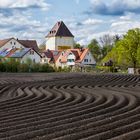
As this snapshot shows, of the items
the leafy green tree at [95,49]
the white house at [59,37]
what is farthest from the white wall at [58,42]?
the leafy green tree at [95,49]

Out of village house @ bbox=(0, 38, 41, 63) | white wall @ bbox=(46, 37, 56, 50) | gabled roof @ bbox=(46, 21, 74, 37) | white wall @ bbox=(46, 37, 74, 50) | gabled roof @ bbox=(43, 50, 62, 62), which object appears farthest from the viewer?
white wall @ bbox=(46, 37, 56, 50)

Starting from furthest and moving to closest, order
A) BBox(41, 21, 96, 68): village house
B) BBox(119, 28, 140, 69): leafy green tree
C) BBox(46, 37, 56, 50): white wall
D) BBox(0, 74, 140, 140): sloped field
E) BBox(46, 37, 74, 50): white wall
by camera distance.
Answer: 1. BBox(46, 37, 56, 50): white wall
2. BBox(46, 37, 74, 50): white wall
3. BBox(41, 21, 96, 68): village house
4. BBox(119, 28, 140, 69): leafy green tree
5. BBox(0, 74, 140, 140): sloped field

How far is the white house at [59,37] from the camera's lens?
81.8 meters

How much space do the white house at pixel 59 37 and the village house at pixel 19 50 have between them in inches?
140

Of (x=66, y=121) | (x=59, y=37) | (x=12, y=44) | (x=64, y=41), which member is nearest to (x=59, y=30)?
(x=59, y=37)

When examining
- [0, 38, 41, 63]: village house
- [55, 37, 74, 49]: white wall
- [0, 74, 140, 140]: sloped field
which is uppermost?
[55, 37, 74, 49]: white wall

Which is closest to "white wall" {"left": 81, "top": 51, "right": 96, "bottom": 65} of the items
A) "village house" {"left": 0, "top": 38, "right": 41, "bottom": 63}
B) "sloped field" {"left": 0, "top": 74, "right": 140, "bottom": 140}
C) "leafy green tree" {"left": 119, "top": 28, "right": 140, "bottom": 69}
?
"village house" {"left": 0, "top": 38, "right": 41, "bottom": 63}

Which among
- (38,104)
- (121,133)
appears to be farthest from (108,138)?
(38,104)

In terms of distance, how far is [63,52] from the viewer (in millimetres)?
69562

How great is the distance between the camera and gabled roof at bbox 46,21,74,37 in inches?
3221

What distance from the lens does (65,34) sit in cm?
8300

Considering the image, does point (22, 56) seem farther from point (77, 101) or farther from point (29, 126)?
point (29, 126)

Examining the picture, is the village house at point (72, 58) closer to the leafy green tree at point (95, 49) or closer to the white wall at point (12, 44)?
the white wall at point (12, 44)

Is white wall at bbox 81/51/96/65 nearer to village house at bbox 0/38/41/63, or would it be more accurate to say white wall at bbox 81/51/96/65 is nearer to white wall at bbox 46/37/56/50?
village house at bbox 0/38/41/63
